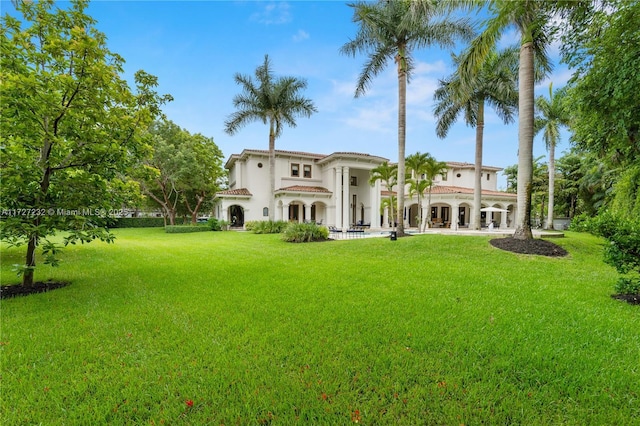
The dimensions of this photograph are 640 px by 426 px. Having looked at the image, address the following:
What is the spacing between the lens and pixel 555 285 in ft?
20.1

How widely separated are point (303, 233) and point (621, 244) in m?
12.5

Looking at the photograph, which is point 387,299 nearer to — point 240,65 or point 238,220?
point 240,65

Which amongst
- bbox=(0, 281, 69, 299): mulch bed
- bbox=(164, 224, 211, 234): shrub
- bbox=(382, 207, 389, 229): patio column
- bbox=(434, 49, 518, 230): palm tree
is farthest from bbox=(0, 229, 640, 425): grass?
bbox=(382, 207, 389, 229): patio column

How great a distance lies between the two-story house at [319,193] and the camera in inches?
1003

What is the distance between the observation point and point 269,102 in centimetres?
2080

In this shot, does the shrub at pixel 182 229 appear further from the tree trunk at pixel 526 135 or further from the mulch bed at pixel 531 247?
the tree trunk at pixel 526 135

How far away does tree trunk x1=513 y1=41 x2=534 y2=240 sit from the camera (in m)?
10.2

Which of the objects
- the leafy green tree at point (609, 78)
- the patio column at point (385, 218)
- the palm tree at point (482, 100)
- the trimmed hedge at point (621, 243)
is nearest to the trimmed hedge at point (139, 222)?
the patio column at point (385, 218)

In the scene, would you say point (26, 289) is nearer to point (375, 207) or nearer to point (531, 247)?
point (531, 247)

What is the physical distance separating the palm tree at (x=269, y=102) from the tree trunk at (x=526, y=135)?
14122mm

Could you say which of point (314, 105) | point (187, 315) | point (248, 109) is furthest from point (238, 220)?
point (187, 315)

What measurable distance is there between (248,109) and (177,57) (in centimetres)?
971

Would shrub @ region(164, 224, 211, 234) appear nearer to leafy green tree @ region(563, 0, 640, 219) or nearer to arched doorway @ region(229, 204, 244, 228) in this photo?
arched doorway @ region(229, 204, 244, 228)

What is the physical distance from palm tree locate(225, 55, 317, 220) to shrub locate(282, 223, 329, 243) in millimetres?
8751
